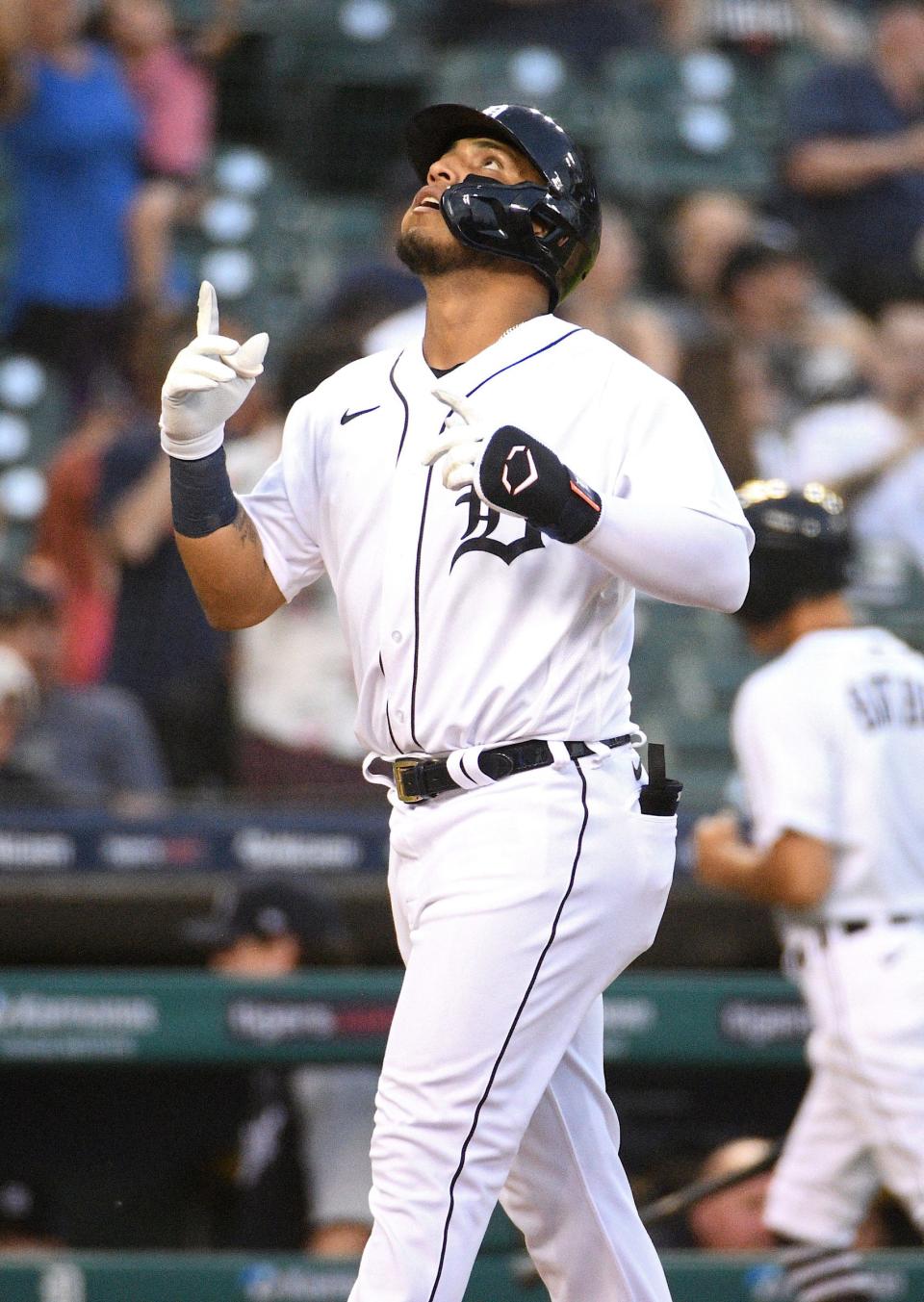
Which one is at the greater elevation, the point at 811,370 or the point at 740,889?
the point at 811,370

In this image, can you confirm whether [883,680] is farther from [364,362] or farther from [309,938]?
[309,938]

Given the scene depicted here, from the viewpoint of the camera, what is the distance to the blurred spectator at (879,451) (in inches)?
234

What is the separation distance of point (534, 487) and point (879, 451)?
12.9ft

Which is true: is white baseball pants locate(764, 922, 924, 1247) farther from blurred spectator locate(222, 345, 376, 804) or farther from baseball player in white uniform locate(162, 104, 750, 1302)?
blurred spectator locate(222, 345, 376, 804)

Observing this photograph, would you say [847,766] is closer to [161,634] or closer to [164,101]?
[161,634]

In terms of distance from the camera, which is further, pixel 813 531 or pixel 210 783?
pixel 210 783

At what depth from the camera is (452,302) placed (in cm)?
263

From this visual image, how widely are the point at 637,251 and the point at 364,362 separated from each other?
455 centimetres

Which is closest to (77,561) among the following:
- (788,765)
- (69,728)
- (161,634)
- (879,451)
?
(161,634)

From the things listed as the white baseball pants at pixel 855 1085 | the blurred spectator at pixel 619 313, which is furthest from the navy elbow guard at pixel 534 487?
the blurred spectator at pixel 619 313

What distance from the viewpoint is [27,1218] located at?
15.3ft

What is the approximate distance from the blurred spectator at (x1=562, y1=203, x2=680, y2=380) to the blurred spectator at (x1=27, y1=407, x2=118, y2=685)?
1492 mm

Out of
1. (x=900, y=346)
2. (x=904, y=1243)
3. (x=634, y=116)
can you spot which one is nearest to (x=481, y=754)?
(x=904, y=1243)

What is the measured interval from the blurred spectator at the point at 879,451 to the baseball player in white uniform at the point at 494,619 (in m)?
3.37
